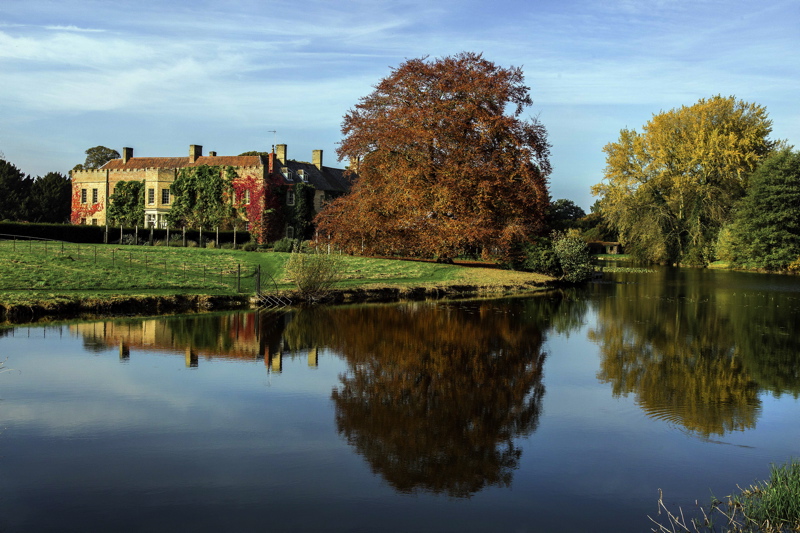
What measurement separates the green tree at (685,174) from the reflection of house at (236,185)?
2538 cm

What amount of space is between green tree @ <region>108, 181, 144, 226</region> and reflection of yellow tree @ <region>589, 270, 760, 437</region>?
139ft

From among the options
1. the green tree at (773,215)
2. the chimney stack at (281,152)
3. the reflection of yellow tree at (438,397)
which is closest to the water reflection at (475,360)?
the reflection of yellow tree at (438,397)

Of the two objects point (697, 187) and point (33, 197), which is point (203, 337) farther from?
point (33, 197)

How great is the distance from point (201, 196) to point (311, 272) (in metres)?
33.5

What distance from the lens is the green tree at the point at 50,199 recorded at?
63.3 meters

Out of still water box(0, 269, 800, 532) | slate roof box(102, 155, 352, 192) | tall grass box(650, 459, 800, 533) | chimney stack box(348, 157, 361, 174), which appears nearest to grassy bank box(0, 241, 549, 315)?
still water box(0, 269, 800, 532)

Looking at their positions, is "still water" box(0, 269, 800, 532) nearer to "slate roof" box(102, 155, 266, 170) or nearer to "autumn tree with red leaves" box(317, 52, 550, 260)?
"autumn tree with red leaves" box(317, 52, 550, 260)

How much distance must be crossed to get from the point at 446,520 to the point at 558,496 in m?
1.21

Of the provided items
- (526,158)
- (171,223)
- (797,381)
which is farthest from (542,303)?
(171,223)

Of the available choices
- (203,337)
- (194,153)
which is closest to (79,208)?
(194,153)

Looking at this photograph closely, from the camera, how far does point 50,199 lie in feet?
210

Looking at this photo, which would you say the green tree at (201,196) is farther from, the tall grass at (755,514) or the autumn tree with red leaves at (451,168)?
the tall grass at (755,514)

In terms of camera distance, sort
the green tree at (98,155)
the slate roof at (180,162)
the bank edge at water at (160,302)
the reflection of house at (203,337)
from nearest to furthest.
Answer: the reflection of house at (203,337)
the bank edge at water at (160,302)
the slate roof at (180,162)
the green tree at (98,155)

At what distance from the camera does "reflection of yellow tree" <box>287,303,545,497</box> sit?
721 centimetres
